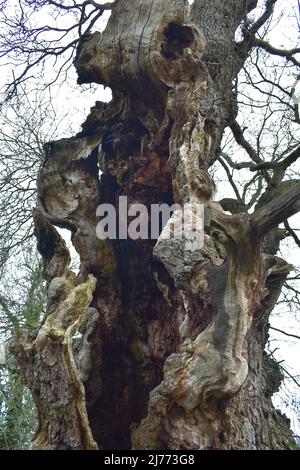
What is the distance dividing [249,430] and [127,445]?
95 centimetres

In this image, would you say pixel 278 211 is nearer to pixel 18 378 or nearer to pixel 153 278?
pixel 153 278

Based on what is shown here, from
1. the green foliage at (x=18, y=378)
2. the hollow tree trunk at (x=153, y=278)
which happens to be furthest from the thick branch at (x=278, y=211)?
the green foliage at (x=18, y=378)

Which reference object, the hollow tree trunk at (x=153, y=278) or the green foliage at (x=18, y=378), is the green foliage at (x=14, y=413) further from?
the hollow tree trunk at (x=153, y=278)

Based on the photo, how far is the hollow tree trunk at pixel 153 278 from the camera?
232 centimetres

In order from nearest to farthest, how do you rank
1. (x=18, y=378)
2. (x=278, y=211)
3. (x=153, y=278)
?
(x=278, y=211), (x=153, y=278), (x=18, y=378)

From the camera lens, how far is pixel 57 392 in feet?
7.87

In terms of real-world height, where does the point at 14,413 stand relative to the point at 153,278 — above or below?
below

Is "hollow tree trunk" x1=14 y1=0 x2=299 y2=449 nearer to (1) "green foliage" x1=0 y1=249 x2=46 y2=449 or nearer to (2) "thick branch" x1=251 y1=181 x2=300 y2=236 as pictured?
(2) "thick branch" x1=251 y1=181 x2=300 y2=236

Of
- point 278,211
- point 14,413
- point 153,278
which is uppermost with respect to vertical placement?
point 278,211

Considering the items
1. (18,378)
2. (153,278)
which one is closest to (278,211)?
(153,278)

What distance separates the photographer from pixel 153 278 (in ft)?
10.7

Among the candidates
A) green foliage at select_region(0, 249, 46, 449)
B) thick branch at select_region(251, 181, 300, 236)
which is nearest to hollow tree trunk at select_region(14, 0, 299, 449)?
thick branch at select_region(251, 181, 300, 236)
